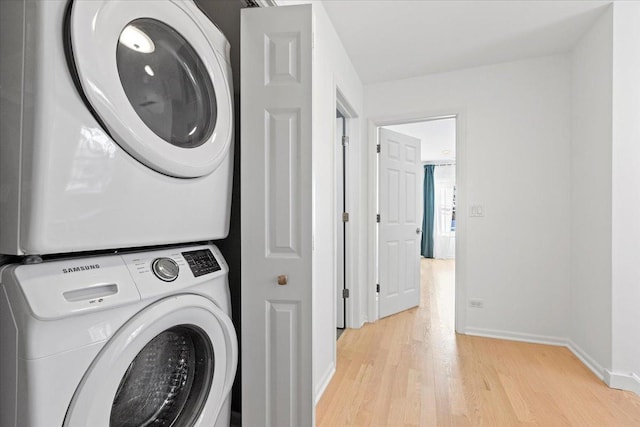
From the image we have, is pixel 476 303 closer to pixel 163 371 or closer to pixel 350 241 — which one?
pixel 350 241

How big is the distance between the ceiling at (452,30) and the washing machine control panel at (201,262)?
1848 mm

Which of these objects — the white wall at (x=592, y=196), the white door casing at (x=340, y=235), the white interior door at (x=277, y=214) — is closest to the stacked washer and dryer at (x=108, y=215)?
the white interior door at (x=277, y=214)

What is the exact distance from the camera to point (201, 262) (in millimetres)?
1010

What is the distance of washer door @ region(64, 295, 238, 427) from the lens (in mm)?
670

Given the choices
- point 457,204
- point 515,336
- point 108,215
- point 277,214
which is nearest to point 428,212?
point 457,204

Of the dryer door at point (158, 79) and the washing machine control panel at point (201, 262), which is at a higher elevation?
the dryer door at point (158, 79)

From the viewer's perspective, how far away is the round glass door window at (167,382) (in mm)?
814

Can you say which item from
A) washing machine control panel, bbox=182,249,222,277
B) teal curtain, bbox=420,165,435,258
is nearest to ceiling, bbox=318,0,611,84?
washing machine control panel, bbox=182,249,222,277

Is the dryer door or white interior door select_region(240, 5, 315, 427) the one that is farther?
white interior door select_region(240, 5, 315, 427)

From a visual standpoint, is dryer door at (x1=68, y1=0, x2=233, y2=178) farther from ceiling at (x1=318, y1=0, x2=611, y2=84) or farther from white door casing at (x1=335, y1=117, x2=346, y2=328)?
white door casing at (x1=335, y1=117, x2=346, y2=328)

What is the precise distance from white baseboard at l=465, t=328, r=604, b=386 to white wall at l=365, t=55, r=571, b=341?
0.04 ft

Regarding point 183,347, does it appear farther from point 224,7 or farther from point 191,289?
point 224,7

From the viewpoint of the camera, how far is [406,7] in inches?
82.0

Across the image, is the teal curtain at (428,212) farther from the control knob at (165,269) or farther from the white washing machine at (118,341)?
the control knob at (165,269)
